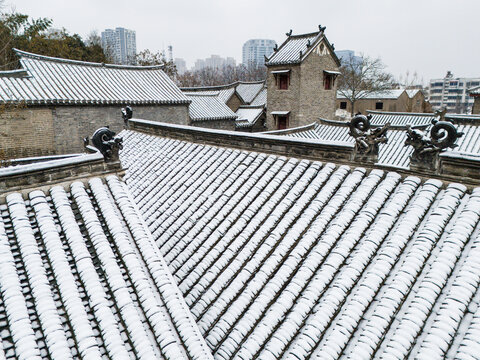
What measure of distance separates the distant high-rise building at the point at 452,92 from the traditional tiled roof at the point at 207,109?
3747 inches

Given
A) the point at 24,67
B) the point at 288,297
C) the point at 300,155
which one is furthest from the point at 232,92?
the point at 288,297

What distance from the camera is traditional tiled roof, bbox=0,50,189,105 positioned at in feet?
62.8

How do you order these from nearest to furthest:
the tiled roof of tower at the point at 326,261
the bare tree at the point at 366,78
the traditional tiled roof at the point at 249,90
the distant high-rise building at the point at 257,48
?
the tiled roof of tower at the point at 326,261
the traditional tiled roof at the point at 249,90
the bare tree at the point at 366,78
the distant high-rise building at the point at 257,48

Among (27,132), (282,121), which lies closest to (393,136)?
(282,121)

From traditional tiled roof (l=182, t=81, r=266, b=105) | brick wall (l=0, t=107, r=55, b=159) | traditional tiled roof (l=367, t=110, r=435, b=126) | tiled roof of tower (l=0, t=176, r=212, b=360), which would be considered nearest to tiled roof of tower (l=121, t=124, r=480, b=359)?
tiled roof of tower (l=0, t=176, r=212, b=360)

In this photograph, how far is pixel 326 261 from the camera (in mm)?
5160

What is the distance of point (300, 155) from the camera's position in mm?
7578

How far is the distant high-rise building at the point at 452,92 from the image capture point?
102562mm

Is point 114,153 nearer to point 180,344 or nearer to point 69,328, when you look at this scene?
point 69,328

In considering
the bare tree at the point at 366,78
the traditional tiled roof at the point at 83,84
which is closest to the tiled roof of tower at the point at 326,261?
the traditional tiled roof at the point at 83,84

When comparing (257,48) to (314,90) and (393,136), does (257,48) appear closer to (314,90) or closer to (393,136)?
(314,90)

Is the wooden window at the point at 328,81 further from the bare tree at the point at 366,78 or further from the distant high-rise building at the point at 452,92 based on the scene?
the distant high-rise building at the point at 452,92

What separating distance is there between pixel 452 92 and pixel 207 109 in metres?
109

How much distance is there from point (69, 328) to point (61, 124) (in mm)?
19277
